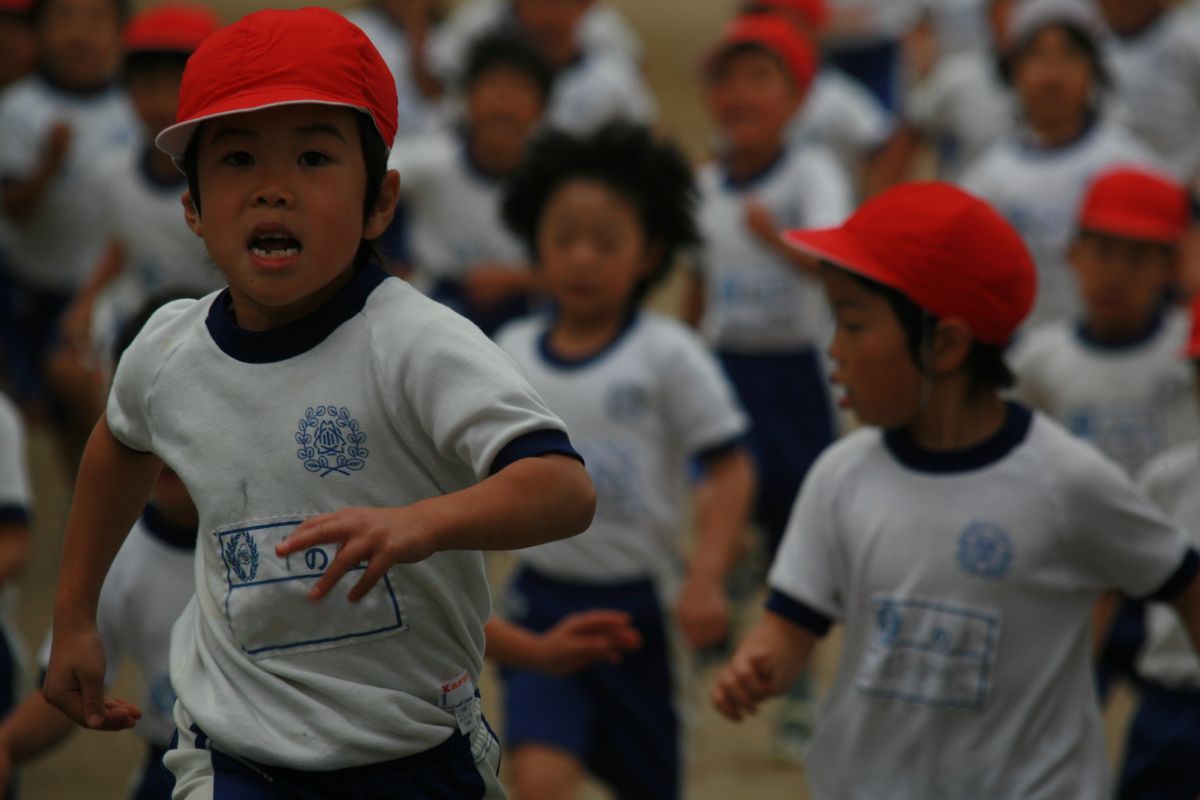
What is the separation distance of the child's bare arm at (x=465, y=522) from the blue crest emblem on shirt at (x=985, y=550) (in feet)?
3.39

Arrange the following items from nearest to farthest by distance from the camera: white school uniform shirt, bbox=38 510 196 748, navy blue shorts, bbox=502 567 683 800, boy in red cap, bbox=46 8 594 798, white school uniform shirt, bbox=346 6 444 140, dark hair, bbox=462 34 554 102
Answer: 1. boy in red cap, bbox=46 8 594 798
2. white school uniform shirt, bbox=38 510 196 748
3. navy blue shorts, bbox=502 567 683 800
4. dark hair, bbox=462 34 554 102
5. white school uniform shirt, bbox=346 6 444 140

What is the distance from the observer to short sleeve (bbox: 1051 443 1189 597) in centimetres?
307

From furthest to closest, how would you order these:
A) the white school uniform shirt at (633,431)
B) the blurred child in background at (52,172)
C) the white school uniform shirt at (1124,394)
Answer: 1. the blurred child in background at (52,172)
2. the white school uniform shirt at (1124,394)
3. the white school uniform shirt at (633,431)

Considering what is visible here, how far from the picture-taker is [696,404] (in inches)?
173

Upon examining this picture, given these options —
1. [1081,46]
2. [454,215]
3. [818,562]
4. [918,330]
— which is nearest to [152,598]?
[818,562]

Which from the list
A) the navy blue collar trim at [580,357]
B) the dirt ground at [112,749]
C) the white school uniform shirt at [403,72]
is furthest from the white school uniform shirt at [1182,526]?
the white school uniform shirt at [403,72]

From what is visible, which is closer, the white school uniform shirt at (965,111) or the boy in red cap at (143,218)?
the boy in red cap at (143,218)

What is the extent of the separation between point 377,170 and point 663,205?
2.30 m

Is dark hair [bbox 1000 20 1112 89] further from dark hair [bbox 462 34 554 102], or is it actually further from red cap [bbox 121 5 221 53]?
red cap [bbox 121 5 221 53]

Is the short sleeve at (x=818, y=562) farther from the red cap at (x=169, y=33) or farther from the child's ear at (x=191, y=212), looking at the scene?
the red cap at (x=169, y=33)

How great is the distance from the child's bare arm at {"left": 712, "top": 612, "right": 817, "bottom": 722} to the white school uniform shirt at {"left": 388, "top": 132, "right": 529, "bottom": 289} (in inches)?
145

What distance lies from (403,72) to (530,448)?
6903 millimetres

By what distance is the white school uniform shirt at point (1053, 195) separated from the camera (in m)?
6.39

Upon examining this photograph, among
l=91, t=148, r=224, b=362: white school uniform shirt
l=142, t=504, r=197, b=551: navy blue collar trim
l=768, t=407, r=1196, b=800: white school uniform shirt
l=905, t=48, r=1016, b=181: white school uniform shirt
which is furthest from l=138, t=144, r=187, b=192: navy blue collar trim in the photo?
l=768, t=407, r=1196, b=800: white school uniform shirt
